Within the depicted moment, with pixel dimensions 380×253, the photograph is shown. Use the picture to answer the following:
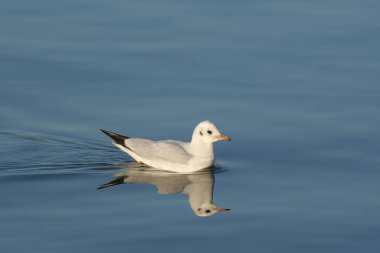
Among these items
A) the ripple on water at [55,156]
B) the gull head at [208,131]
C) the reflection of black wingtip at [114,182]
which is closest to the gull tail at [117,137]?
the ripple on water at [55,156]

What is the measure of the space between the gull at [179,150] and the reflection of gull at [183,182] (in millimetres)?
130

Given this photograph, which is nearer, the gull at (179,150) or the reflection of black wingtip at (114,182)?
the reflection of black wingtip at (114,182)

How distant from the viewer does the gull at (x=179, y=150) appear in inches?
672

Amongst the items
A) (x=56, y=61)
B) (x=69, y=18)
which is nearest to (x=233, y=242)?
(x=56, y=61)

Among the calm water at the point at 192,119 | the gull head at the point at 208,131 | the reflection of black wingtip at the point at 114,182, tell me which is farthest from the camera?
the gull head at the point at 208,131

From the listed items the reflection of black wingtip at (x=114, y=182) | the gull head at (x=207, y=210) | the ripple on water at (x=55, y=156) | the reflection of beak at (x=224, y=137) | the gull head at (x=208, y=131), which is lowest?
the gull head at (x=207, y=210)

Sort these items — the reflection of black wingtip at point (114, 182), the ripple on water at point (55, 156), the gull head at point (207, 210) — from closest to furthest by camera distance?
the gull head at point (207, 210) → the reflection of black wingtip at point (114, 182) → the ripple on water at point (55, 156)

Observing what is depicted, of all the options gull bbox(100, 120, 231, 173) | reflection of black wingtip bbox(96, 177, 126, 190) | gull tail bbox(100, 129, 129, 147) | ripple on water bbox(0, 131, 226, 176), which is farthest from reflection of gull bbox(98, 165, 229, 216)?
gull tail bbox(100, 129, 129, 147)

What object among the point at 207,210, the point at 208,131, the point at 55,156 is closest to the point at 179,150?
the point at 208,131

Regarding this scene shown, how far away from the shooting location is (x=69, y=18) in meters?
23.0

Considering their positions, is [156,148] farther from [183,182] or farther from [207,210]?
[207,210]

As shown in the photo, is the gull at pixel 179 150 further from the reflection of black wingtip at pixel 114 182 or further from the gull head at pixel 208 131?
the reflection of black wingtip at pixel 114 182

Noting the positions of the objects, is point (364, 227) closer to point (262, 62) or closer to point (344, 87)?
point (344, 87)

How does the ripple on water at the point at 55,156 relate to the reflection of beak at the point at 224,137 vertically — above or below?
below
